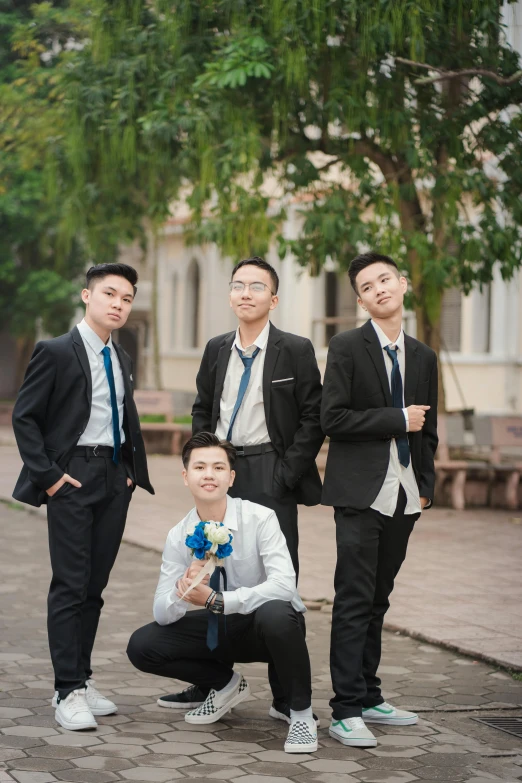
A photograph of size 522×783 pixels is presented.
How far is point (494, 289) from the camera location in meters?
23.3

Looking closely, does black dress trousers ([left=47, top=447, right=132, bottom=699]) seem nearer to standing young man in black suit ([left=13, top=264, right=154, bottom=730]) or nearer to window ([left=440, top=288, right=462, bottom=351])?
standing young man in black suit ([left=13, top=264, right=154, bottom=730])

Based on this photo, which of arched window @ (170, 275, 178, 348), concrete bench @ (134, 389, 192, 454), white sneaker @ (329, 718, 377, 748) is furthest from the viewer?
arched window @ (170, 275, 178, 348)

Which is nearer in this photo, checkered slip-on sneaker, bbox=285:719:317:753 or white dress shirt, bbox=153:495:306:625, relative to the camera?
checkered slip-on sneaker, bbox=285:719:317:753

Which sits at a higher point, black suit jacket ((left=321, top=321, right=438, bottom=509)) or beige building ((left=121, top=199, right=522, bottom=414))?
beige building ((left=121, top=199, right=522, bottom=414))

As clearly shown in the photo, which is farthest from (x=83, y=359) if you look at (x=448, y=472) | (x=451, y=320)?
(x=451, y=320)

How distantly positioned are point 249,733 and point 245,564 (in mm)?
730

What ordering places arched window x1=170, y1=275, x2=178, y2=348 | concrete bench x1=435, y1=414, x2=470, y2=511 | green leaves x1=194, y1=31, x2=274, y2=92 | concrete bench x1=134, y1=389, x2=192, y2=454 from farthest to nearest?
arched window x1=170, y1=275, x2=178, y2=348 < concrete bench x1=134, y1=389, x2=192, y2=454 < concrete bench x1=435, y1=414, x2=470, y2=511 < green leaves x1=194, y1=31, x2=274, y2=92

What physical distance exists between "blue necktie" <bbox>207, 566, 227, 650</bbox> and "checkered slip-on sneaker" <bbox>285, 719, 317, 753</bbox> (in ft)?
1.57

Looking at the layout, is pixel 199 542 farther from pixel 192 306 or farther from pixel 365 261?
pixel 192 306

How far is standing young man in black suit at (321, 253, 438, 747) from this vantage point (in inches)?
211

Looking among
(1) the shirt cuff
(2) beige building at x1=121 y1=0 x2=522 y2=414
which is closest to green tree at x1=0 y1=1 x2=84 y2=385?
(2) beige building at x1=121 y1=0 x2=522 y2=414

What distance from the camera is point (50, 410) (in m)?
5.61

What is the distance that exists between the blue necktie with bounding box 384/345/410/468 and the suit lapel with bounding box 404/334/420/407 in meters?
0.04

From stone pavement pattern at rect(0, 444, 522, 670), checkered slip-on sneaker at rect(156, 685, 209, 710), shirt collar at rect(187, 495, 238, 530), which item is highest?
shirt collar at rect(187, 495, 238, 530)
